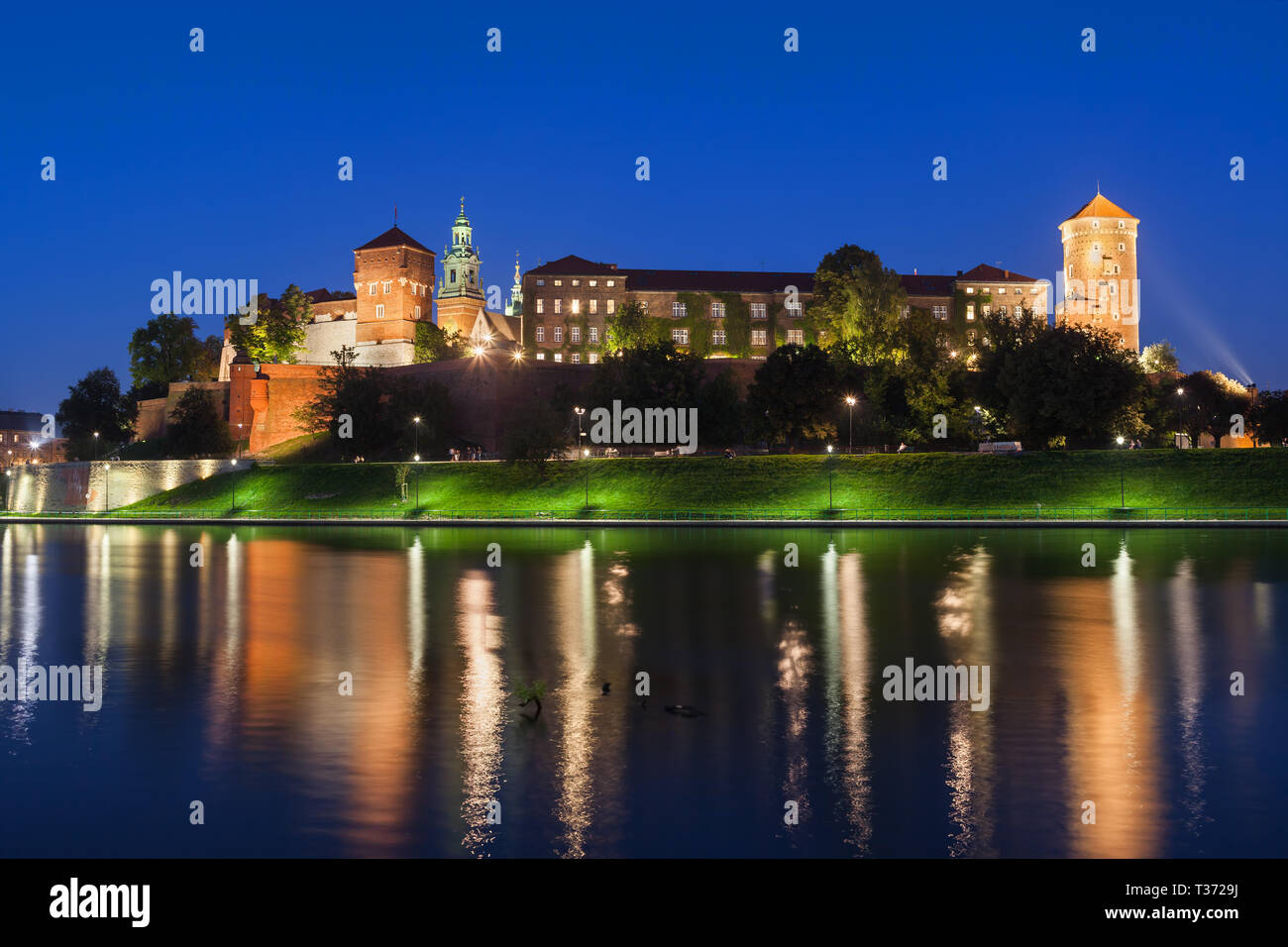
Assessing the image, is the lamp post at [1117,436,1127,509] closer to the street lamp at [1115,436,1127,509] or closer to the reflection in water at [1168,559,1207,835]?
the street lamp at [1115,436,1127,509]

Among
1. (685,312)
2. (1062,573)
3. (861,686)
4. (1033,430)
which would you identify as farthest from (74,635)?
(685,312)

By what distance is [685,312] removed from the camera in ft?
287

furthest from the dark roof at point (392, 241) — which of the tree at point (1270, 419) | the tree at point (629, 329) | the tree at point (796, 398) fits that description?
the tree at point (1270, 419)

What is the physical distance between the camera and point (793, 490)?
49562 mm

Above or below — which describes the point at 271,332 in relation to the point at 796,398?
above

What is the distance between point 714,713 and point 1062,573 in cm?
1704

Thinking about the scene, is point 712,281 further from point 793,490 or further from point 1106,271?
point 793,490

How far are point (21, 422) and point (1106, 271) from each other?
129 meters

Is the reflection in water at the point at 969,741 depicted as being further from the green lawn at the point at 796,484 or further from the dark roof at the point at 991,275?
the dark roof at the point at 991,275

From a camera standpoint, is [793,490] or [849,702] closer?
[849,702]

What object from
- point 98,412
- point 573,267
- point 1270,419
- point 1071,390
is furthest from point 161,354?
point 1270,419

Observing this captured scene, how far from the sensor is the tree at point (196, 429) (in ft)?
230

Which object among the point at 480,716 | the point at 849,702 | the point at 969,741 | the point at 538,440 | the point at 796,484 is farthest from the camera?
the point at 538,440
